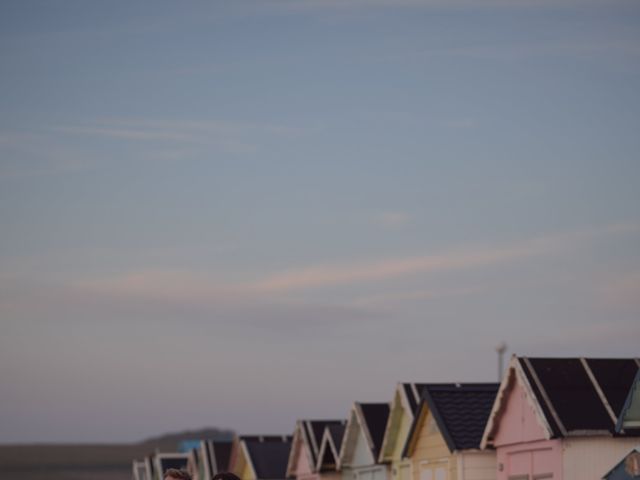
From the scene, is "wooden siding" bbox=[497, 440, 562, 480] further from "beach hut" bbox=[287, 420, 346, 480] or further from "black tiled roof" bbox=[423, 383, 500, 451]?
"beach hut" bbox=[287, 420, 346, 480]

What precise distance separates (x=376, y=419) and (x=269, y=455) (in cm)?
1491

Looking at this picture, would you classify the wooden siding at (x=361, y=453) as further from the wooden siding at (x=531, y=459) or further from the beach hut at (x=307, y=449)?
the wooden siding at (x=531, y=459)

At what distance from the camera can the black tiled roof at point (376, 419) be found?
4612 centimetres

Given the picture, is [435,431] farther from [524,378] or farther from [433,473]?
[524,378]

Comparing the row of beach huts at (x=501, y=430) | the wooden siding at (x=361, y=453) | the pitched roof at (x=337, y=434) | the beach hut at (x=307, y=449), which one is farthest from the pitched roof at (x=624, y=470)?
the beach hut at (x=307, y=449)

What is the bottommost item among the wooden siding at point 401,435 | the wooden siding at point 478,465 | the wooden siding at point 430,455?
the wooden siding at point 478,465

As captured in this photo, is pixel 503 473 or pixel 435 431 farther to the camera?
pixel 435 431

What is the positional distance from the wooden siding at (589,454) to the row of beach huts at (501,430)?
22 millimetres

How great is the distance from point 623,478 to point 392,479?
621 inches

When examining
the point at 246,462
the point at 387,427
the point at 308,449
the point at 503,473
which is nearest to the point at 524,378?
the point at 503,473

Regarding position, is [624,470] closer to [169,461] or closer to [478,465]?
[478,465]

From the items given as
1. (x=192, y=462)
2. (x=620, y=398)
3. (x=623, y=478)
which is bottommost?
(x=623, y=478)

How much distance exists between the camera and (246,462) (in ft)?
202

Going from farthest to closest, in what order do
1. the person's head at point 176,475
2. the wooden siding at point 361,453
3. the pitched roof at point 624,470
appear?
the wooden siding at point 361,453 < the pitched roof at point 624,470 < the person's head at point 176,475
